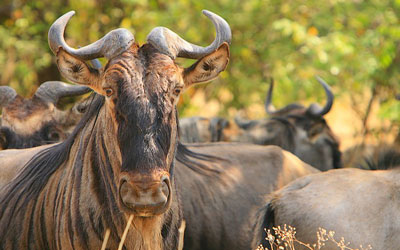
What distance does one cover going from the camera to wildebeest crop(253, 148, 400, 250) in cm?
383

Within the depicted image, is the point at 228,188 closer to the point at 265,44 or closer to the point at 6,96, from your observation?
the point at 6,96

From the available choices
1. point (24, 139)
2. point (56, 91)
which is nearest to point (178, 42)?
point (24, 139)

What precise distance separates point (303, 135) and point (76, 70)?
185 inches

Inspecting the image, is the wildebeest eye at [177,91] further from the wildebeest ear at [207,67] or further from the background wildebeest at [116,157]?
the wildebeest ear at [207,67]

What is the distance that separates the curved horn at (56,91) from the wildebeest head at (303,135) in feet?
8.32

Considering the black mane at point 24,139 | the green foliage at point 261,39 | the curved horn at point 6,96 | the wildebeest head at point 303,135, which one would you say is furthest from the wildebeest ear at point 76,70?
the green foliage at point 261,39

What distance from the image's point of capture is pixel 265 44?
10195mm

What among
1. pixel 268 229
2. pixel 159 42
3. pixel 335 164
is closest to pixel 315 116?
pixel 335 164

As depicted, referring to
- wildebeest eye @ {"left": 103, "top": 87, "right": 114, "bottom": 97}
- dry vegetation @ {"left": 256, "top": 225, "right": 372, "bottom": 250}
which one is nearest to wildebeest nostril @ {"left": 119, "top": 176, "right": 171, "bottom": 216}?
wildebeest eye @ {"left": 103, "top": 87, "right": 114, "bottom": 97}

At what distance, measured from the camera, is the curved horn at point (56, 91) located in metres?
6.16

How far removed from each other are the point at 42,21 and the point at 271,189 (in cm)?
738

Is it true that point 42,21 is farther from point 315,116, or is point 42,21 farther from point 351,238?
point 351,238

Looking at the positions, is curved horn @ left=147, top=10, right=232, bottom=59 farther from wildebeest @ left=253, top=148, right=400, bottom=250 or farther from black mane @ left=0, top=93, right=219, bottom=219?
wildebeest @ left=253, top=148, right=400, bottom=250

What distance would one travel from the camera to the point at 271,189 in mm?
5750
